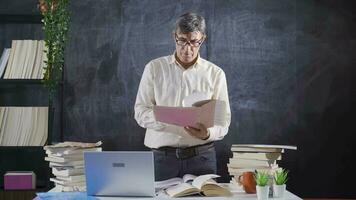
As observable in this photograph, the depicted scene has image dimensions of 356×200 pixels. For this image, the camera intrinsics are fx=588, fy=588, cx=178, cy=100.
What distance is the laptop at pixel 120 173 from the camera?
3.04m

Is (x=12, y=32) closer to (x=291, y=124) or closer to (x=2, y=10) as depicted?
(x=2, y=10)

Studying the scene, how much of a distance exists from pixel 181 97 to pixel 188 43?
38 centimetres

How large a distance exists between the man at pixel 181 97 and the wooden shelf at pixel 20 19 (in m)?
1.28

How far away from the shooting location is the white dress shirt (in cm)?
399

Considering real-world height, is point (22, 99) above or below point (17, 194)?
→ above

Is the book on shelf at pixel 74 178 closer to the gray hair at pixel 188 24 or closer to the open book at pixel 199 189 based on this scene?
the open book at pixel 199 189

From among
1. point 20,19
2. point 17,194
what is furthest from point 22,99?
point 17,194

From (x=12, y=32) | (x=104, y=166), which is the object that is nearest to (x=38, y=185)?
(x=12, y=32)

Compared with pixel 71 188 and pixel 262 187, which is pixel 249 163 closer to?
pixel 262 187

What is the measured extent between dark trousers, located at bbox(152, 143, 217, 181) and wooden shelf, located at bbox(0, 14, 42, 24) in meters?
1.68

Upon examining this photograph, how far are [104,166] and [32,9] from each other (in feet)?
7.74

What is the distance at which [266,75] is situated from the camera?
507 centimetres

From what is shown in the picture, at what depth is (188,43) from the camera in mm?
3998

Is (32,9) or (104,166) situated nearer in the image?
(104,166)
